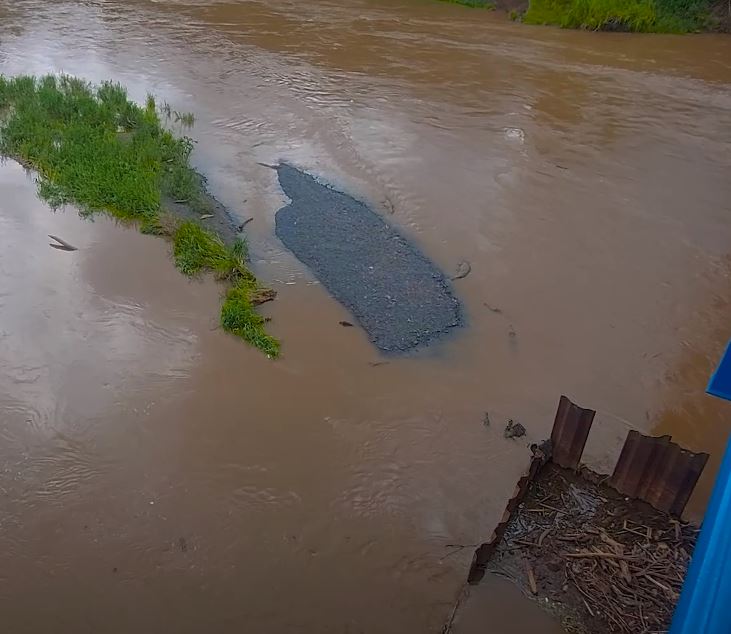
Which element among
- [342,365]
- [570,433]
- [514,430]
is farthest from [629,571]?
A: [342,365]

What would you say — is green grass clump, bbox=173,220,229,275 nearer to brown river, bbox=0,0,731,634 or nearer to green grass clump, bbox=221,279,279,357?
brown river, bbox=0,0,731,634

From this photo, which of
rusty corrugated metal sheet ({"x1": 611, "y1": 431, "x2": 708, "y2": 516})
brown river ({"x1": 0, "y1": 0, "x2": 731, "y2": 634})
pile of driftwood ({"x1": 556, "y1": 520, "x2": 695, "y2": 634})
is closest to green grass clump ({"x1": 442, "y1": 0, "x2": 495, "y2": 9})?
brown river ({"x1": 0, "y1": 0, "x2": 731, "y2": 634})

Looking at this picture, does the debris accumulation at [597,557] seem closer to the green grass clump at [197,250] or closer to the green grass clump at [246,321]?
the green grass clump at [246,321]

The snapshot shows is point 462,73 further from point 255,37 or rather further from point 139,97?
point 139,97

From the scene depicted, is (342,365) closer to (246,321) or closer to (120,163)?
(246,321)

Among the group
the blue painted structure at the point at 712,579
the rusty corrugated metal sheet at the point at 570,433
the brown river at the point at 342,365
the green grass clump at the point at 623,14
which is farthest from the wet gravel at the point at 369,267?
the green grass clump at the point at 623,14
